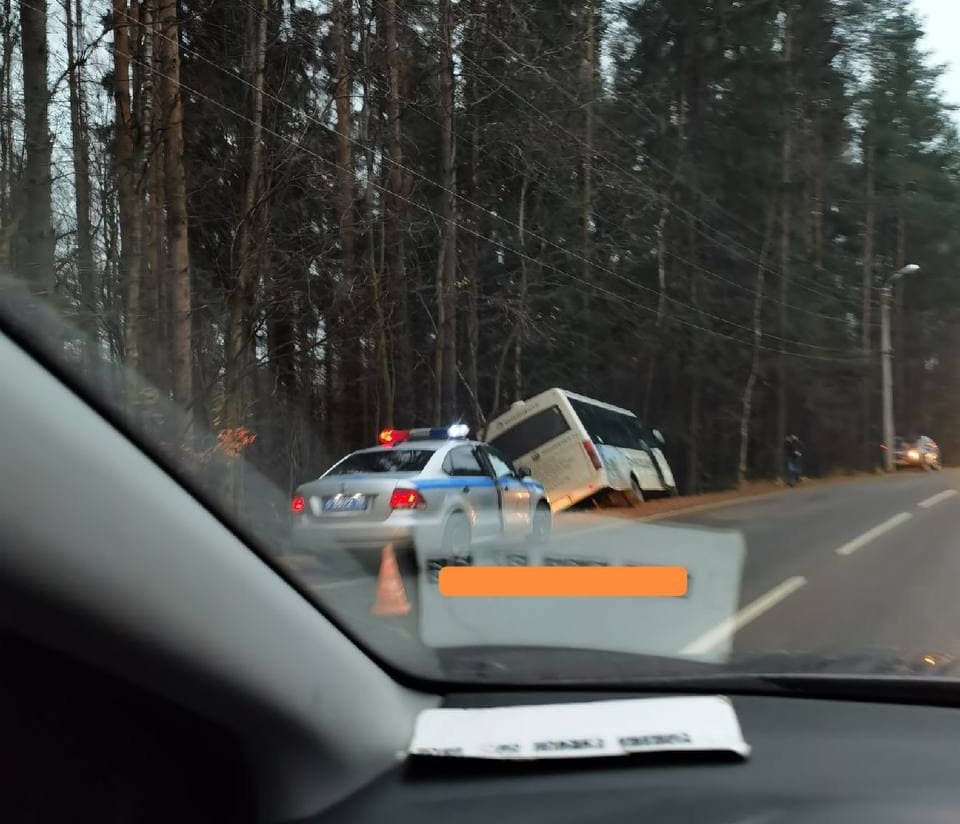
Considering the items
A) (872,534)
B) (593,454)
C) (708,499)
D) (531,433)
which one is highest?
(531,433)

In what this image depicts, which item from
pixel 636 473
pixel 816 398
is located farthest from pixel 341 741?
pixel 816 398

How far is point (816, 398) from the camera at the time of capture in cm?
1070

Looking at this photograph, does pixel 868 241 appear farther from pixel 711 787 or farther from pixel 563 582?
pixel 711 787

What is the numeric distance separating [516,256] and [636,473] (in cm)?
205

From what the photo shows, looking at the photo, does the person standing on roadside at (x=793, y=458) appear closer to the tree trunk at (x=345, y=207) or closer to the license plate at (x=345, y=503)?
the tree trunk at (x=345, y=207)

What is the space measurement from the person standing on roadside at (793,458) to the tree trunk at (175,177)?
7.45m

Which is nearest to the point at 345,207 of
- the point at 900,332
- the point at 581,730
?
the point at 581,730

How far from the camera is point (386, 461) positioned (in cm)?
560

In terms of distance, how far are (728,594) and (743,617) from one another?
0.40 meters

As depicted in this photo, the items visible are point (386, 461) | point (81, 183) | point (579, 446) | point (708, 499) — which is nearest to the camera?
point (81, 183)

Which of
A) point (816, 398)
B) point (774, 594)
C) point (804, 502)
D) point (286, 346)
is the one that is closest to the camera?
point (286, 346)

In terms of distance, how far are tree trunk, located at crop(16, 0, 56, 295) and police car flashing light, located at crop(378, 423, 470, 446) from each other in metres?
2.93

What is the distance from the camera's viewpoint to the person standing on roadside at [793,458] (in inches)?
418

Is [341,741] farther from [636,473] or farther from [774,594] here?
[636,473]
